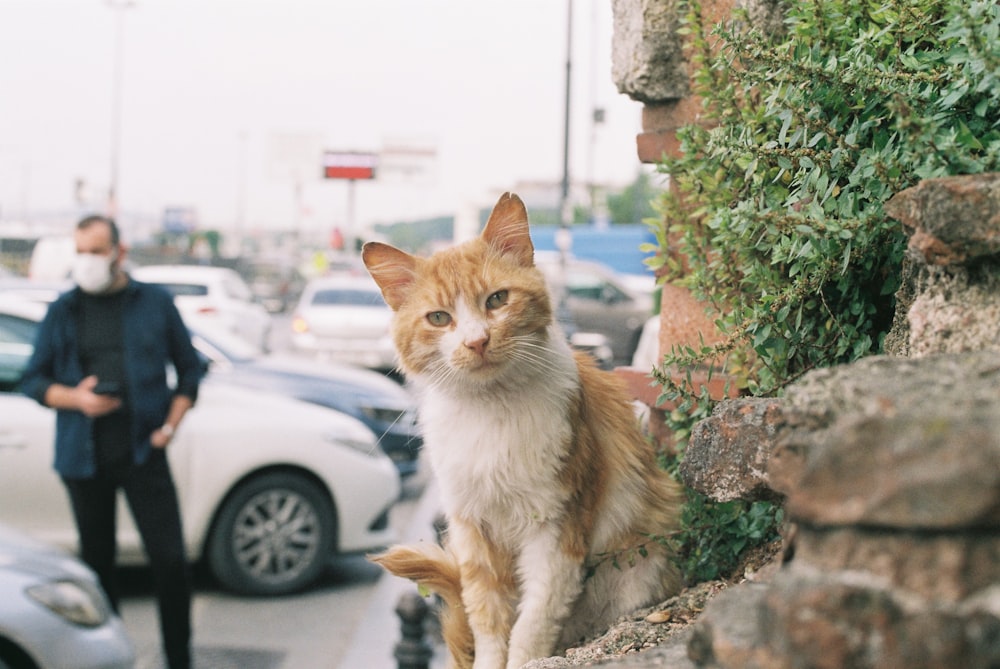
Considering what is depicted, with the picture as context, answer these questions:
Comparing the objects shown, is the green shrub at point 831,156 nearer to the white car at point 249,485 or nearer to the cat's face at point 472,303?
the cat's face at point 472,303

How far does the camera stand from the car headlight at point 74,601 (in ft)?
13.3

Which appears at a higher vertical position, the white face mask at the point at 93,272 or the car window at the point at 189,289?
the white face mask at the point at 93,272

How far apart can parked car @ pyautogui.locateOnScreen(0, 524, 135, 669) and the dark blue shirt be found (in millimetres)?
487

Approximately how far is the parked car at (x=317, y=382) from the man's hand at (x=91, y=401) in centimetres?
289

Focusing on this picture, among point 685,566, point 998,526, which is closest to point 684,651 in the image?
point 998,526

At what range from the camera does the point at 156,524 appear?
4.76 m

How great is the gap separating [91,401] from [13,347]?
2.35 m

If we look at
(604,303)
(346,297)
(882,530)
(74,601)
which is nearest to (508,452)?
(882,530)

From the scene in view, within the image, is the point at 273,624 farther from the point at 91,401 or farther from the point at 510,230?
the point at 510,230

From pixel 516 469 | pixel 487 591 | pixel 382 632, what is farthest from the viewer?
pixel 382 632

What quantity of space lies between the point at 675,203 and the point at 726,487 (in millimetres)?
1212

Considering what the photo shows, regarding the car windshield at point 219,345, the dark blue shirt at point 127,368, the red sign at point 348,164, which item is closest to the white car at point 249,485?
the car windshield at point 219,345

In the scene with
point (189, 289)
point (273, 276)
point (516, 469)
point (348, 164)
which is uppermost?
point (348, 164)

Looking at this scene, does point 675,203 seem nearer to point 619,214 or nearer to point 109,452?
point 109,452
